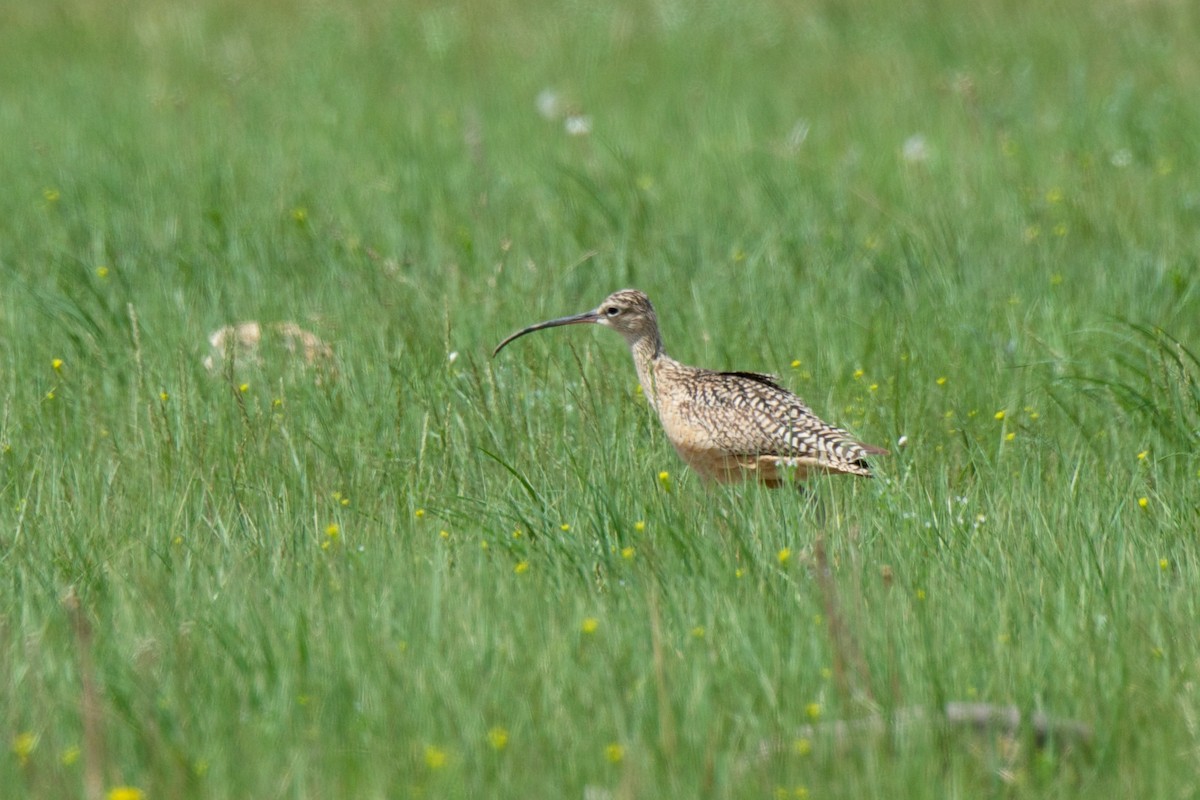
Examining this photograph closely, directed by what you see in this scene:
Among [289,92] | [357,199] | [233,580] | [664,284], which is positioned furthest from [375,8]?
[233,580]

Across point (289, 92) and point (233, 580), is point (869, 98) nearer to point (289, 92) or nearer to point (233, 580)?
point (289, 92)

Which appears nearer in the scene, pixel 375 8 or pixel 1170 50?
pixel 1170 50

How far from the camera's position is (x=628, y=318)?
6.21 m

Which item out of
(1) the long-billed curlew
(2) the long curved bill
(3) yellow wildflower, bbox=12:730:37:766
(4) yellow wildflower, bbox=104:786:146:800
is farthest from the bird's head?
(4) yellow wildflower, bbox=104:786:146:800

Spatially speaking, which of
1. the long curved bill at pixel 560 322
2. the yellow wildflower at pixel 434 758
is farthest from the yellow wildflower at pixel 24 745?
the long curved bill at pixel 560 322

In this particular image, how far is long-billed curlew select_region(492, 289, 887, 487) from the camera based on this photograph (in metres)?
5.27

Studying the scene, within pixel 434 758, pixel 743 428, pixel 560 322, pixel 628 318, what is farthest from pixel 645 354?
pixel 434 758

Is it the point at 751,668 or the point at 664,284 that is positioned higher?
the point at 664,284

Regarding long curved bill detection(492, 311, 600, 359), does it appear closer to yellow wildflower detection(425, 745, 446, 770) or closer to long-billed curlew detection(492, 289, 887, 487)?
long-billed curlew detection(492, 289, 887, 487)

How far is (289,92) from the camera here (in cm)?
1195

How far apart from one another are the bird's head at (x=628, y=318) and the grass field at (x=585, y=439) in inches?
6.1

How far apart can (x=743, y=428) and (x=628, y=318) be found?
3.06ft

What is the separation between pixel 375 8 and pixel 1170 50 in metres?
7.04

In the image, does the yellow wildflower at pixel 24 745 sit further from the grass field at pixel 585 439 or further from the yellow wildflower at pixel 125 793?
the yellow wildflower at pixel 125 793
